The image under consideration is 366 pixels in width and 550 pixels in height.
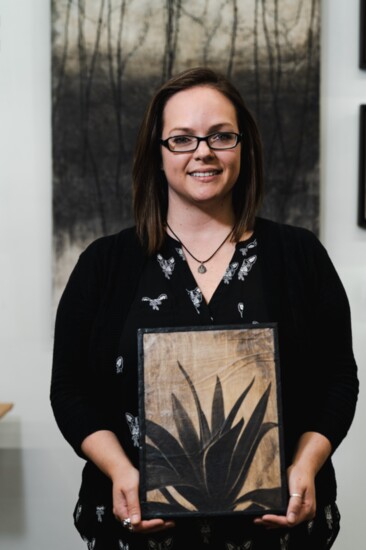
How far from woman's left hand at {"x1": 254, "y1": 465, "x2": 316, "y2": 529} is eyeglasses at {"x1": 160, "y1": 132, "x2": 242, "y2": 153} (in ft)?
1.88

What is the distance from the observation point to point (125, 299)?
1339 millimetres

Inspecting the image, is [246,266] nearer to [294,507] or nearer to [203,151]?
[203,151]

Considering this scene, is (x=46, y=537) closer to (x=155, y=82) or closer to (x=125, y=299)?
(x=125, y=299)

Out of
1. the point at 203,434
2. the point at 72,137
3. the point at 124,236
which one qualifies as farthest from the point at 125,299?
the point at 72,137

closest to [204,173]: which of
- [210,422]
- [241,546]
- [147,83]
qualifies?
[210,422]

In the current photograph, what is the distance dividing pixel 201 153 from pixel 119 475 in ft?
1.85

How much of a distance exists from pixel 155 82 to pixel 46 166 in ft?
1.37

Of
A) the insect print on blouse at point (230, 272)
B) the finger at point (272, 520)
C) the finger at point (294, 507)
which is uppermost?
the insect print on blouse at point (230, 272)

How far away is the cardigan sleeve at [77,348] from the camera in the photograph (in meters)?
1.33

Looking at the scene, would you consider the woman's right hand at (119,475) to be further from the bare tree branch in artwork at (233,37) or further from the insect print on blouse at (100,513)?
the bare tree branch in artwork at (233,37)

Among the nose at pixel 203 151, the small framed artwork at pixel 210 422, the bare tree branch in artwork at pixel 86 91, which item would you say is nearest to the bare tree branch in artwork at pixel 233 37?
the bare tree branch in artwork at pixel 86 91

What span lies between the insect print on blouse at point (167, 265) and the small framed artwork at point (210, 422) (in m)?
0.17

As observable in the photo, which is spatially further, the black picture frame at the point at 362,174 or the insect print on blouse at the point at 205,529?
the black picture frame at the point at 362,174

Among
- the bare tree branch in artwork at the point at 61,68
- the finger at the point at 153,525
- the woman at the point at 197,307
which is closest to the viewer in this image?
the finger at the point at 153,525
